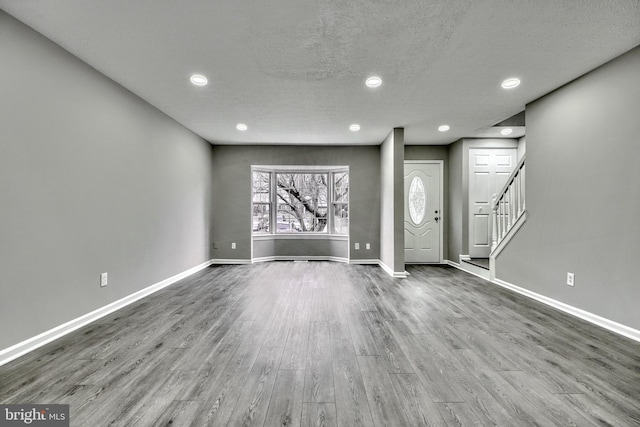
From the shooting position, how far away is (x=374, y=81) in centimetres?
283

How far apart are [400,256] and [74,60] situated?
15.4 feet

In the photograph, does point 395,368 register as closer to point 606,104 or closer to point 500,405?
point 500,405

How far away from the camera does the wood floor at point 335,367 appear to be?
1.42 m

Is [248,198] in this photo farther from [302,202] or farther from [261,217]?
[302,202]

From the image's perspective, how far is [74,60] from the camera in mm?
2430

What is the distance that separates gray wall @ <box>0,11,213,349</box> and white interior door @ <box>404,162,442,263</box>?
467cm

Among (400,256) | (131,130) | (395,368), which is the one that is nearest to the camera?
(395,368)

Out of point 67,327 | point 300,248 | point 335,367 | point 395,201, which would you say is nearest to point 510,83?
point 395,201

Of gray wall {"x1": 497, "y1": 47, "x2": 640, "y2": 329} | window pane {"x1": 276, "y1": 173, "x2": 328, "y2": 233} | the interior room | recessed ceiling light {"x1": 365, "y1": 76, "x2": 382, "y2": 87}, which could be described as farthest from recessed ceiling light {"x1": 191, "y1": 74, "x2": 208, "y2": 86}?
gray wall {"x1": 497, "y1": 47, "x2": 640, "y2": 329}

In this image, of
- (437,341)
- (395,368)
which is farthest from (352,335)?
(437,341)

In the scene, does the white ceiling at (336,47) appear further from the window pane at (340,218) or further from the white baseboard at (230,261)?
the white baseboard at (230,261)

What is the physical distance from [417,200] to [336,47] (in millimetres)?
4184

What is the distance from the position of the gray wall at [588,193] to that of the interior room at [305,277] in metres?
0.02

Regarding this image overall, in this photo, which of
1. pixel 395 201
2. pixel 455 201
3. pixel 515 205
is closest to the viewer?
pixel 515 205
